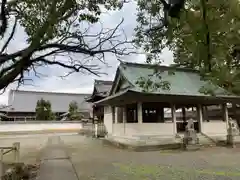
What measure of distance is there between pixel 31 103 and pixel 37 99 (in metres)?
2.53

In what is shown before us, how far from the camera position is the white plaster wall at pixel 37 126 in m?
33.5

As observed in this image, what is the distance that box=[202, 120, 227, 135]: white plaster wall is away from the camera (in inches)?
661

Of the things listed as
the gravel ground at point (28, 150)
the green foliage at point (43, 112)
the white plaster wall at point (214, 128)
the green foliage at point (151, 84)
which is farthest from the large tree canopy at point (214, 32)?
the green foliage at point (43, 112)

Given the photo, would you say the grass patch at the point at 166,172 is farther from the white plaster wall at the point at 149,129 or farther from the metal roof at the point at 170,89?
the white plaster wall at the point at 149,129

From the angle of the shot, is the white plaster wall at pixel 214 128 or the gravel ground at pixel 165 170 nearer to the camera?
the gravel ground at pixel 165 170

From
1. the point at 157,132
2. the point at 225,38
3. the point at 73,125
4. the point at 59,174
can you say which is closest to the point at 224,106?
the point at 157,132

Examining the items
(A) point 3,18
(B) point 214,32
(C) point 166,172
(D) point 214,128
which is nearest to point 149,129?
(D) point 214,128

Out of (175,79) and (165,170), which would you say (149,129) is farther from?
(165,170)

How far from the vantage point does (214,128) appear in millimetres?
17047

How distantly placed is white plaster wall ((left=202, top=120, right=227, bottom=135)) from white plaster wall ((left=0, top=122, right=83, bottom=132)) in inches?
889

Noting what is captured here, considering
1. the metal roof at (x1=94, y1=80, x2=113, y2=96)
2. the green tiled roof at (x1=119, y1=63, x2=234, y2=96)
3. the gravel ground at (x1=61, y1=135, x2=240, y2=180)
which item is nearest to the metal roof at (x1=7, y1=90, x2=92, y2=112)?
the metal roof at (x1=94, y1=80, x2=113, y2=96)

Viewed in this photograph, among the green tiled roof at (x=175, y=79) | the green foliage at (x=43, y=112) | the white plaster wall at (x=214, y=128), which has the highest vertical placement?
the green tiled roof at (x=175, y=79)

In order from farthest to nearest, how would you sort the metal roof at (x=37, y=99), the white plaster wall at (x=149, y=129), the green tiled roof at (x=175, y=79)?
the metal roof at (x=37, y=99)
the green tiled roof at (x=175, y=79)
the white plaster wall at (x=149, y=129)

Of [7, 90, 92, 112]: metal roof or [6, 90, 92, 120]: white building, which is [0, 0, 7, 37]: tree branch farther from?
[7, 90, 92, 112]: metal roof
